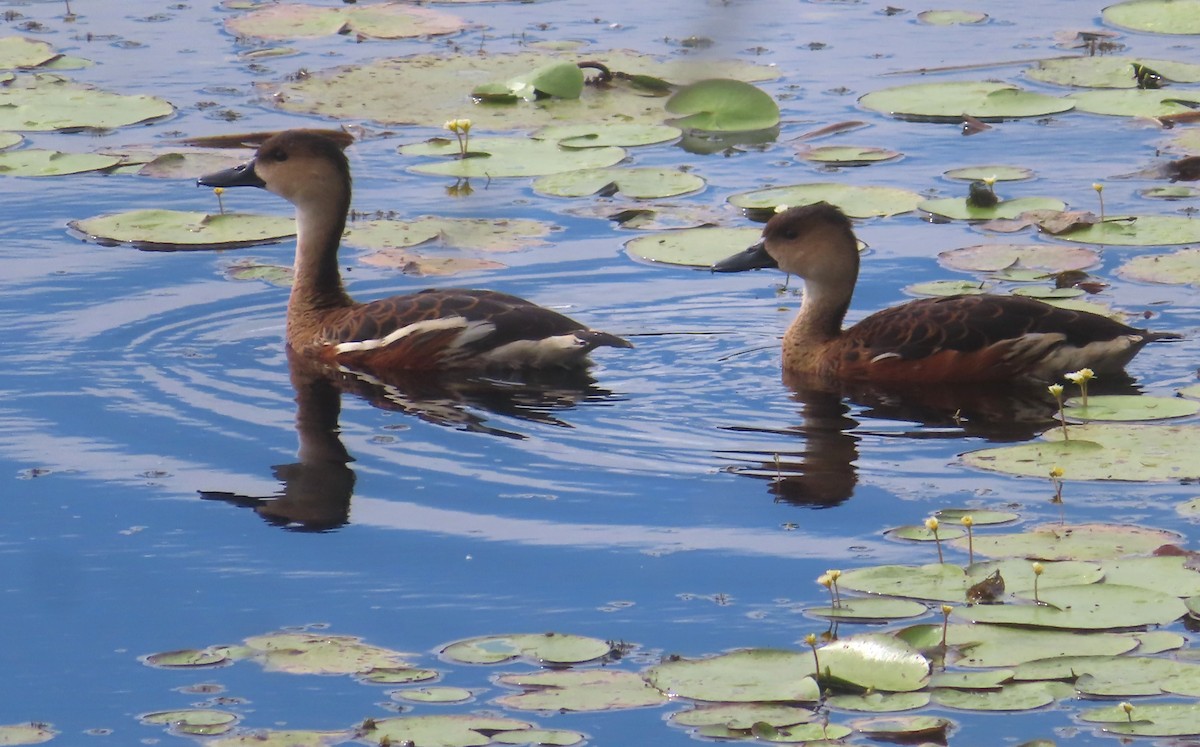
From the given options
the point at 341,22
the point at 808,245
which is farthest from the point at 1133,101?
the point at 341,22

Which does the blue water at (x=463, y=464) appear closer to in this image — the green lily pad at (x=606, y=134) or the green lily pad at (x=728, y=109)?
the green lily pad at (x=606, y=134)

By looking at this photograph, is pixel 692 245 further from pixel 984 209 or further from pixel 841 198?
pixel 984 209

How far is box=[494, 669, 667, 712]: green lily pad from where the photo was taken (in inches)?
221

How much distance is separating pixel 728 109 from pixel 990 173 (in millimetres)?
2352

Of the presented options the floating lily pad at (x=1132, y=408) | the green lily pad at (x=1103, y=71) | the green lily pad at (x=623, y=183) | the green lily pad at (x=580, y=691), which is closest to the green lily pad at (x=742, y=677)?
the green lily pad at (x=580, y=691)

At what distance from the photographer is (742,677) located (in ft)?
18.9

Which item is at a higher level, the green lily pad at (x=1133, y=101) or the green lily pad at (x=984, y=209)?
the green lily pad at (x=1133, y=101)

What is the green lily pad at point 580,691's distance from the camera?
5617mm

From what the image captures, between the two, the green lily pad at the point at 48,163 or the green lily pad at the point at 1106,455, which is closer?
the green lily pad at the point at 1106,455

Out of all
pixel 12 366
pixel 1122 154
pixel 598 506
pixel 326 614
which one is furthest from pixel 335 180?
pixel 1122 154

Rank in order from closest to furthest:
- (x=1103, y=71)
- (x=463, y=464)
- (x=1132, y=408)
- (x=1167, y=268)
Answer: (x=463, y=464)
(x=1132, y=408)
(x=1167, y=268)
(x=1103, y=71)

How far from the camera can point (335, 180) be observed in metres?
10.5

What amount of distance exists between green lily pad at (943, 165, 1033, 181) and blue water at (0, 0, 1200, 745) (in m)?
→ 0.15

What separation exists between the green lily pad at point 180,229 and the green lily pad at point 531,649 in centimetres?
577
